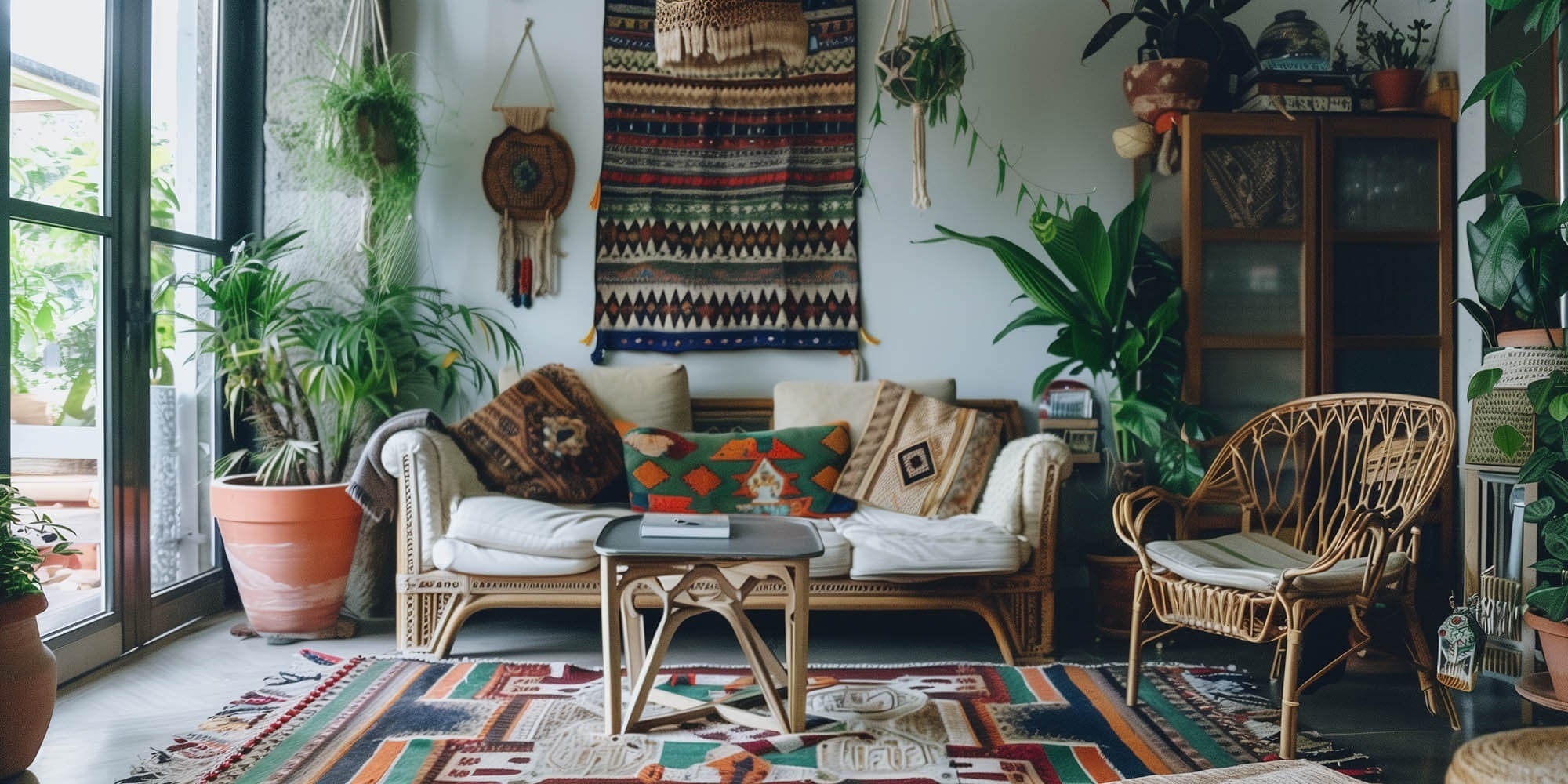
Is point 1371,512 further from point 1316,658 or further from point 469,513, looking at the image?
point 469,513

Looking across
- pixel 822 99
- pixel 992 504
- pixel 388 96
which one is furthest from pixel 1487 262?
pixel 388 96

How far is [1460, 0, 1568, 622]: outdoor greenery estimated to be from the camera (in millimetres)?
2432

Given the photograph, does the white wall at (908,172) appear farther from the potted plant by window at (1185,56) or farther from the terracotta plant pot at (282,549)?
the terracotta plant pot at (282,549)

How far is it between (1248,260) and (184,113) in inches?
140

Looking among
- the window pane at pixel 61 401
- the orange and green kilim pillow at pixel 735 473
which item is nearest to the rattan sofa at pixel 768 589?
the orange and green kilim pillow at pixel 735 473

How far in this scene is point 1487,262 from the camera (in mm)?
2641

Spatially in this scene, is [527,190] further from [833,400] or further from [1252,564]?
[1252,564]

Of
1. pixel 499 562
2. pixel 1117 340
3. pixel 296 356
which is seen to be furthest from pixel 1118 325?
pixel 296 356

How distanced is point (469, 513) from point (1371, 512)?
2.32m

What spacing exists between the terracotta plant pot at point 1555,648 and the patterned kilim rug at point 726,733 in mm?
623

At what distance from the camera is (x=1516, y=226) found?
256 cm

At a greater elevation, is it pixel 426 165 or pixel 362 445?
pixel 426 165

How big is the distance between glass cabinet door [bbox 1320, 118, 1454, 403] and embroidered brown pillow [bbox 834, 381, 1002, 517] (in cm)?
117

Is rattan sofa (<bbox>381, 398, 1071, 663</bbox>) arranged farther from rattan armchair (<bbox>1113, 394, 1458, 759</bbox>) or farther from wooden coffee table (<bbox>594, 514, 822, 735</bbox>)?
wooden coffee table (<bbox>594, 514, 822, 735</bbox>)
